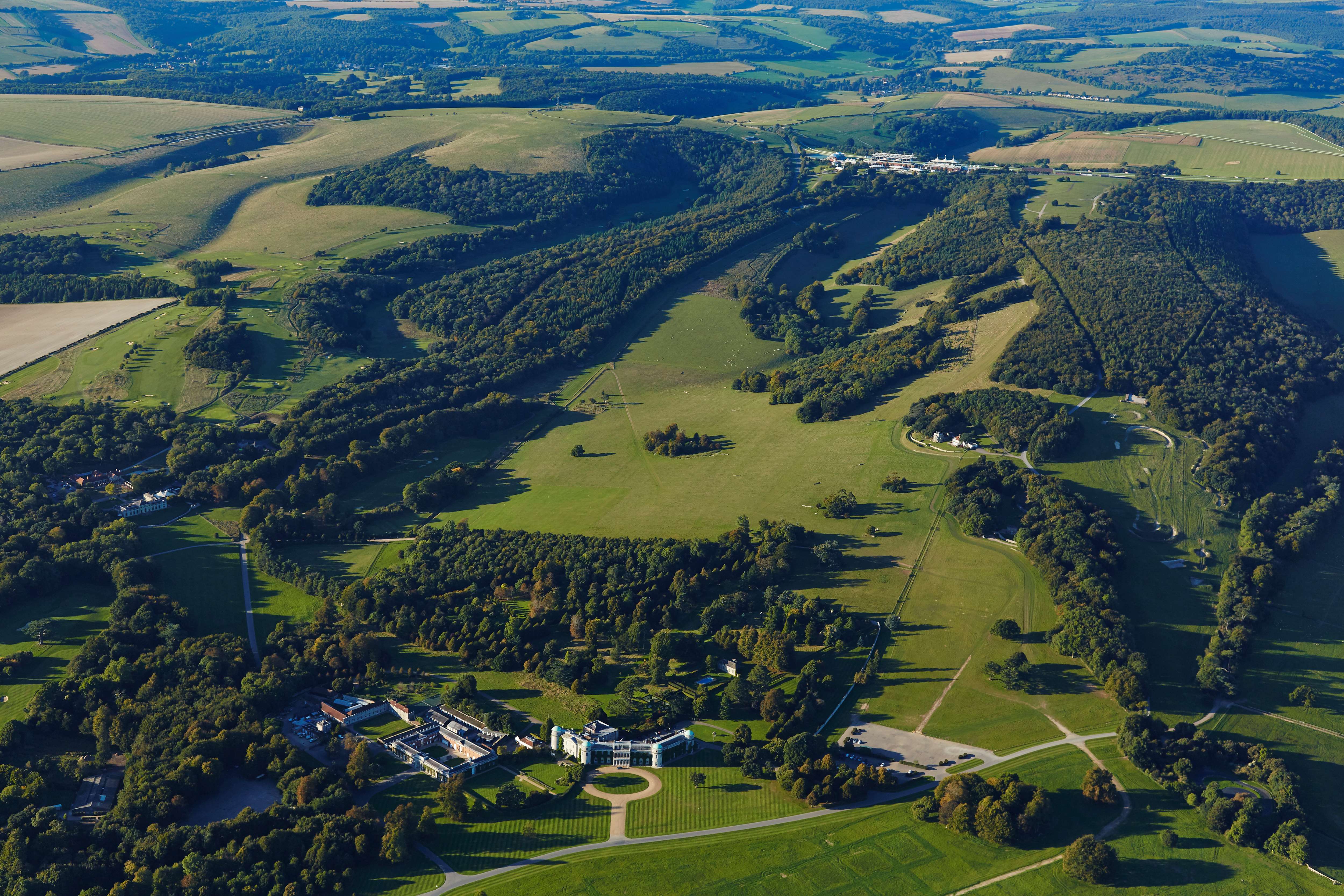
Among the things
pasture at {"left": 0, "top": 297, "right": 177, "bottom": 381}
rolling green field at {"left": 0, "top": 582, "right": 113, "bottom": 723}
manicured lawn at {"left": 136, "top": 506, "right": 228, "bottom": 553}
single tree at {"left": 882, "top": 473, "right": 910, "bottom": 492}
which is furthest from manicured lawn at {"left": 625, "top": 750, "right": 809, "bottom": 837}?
pasture at {"left": 0, "top": 297, "right": 177, "bottom": 381}

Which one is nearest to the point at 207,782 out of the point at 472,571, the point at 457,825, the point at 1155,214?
the point at 457,825

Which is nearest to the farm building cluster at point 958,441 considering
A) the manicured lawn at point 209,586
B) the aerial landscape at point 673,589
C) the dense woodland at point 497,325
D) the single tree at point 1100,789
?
the aerial landscape at point 673,589

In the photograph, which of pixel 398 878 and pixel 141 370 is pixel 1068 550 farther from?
pixel 141 370

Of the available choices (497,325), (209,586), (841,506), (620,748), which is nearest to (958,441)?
(841,506)

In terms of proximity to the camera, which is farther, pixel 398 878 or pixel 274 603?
pixel 274 603

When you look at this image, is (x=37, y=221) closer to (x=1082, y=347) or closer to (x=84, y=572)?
(x=84, y=572)

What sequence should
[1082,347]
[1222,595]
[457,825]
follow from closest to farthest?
[457,825]
[1222,595]
[1082,347]
